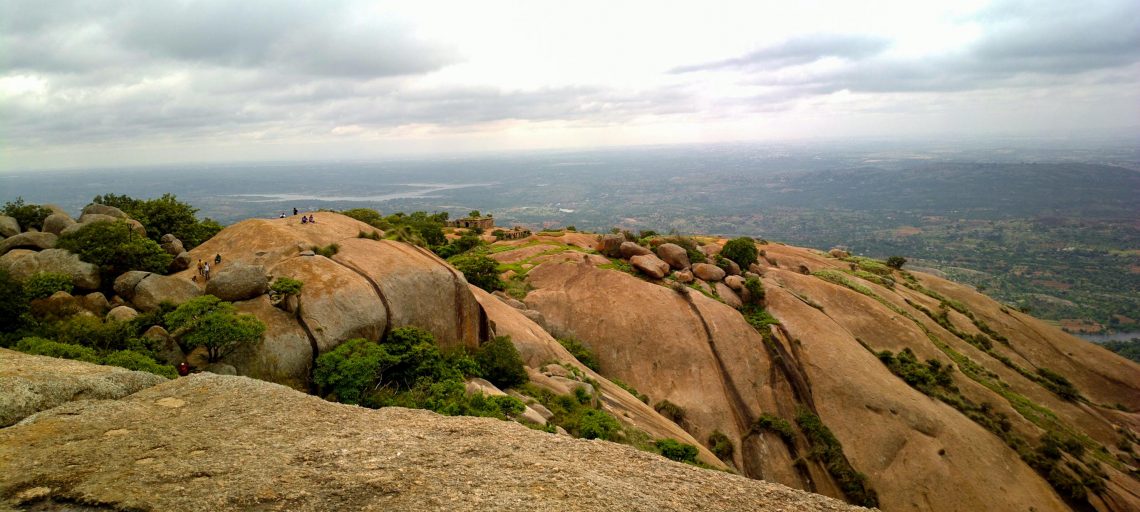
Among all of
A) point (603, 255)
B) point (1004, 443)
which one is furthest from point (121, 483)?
point (1004, 443)

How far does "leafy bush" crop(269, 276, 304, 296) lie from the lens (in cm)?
1766

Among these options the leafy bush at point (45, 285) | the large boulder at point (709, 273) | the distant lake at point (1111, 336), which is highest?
the leafy bush at point (45, 285)

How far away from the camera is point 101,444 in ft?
28.6

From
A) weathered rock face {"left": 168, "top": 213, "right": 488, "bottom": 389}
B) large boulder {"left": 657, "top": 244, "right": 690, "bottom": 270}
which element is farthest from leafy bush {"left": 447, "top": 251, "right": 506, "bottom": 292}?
large boulder {"left": 657, "top": 244, "right": 690, "bottom": 270}

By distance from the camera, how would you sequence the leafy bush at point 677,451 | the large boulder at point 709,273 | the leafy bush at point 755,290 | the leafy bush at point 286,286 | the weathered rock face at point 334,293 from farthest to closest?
1. the large boulder at point 709,273
2. the leafy bush at point 755,290
3. the leafy bush at point 677,451
4. the leafy bush at point 286,286
5. the weathered rock face at point 334,293

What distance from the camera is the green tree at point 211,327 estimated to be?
49.2 feet

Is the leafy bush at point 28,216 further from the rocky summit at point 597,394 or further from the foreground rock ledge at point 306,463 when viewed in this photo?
the foreground rock ledge at point 306,463

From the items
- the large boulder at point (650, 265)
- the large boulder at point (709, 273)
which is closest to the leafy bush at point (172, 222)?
the large boulder at point (650, 265)

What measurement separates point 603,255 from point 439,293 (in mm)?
21185

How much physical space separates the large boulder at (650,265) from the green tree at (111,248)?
97.0 feet

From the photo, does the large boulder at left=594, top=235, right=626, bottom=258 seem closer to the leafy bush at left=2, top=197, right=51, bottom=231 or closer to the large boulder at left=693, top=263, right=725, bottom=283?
the large boulder at left=693, top=263, right=725, bottom=283

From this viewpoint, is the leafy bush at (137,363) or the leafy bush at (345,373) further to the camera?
the leafy bush at (345,373)

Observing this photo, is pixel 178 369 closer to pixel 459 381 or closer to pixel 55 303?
pixel 55 303

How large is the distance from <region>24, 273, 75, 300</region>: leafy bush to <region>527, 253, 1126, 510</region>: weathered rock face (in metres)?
23.7
